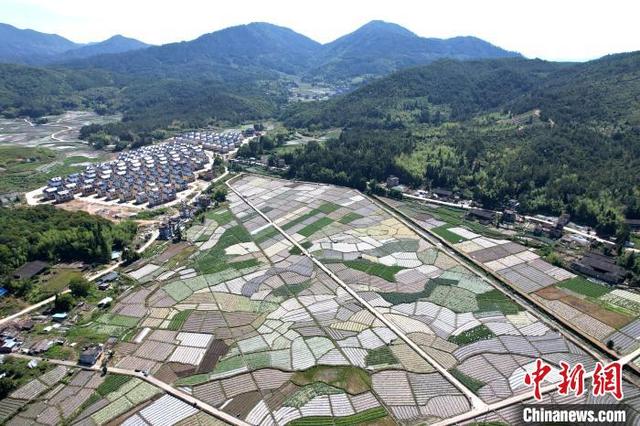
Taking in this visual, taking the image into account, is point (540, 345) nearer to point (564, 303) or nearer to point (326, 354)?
point (564, 303)

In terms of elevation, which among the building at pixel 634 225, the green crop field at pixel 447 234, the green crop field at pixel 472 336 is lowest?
the green crop field at pixel 472 336

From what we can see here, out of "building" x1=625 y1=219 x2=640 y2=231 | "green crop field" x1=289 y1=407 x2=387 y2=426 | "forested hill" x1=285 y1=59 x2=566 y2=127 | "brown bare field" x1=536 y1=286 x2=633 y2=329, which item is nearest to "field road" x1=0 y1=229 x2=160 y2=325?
"green crop field" x1=289 y1=407 x2=387 y2=426

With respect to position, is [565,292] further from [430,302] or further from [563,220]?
[563,220]

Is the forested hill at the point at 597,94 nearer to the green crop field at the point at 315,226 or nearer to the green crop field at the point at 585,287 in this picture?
the green crop field at the point at 585,287

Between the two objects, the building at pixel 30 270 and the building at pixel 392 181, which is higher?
the building at pixel 392 181

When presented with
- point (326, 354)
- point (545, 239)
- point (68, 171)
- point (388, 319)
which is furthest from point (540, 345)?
point (68, 171)

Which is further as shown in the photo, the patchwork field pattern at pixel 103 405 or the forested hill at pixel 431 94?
the forested hill at pixel 431 94

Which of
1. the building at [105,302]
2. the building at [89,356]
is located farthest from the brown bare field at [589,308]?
the building at [105,302]
